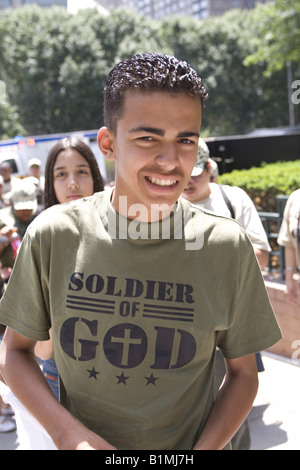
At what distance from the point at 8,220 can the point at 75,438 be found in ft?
10.4

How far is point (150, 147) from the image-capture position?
4.08 ft

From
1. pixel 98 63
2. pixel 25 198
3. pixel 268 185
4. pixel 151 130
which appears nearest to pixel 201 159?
pixel 25 198

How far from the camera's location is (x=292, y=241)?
151 inches

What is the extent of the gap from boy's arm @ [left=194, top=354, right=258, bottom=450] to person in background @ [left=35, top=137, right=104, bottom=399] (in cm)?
173

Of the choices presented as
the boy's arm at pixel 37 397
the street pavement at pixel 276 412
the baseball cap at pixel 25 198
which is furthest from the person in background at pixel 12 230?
the boy's arm at pixel 37 397

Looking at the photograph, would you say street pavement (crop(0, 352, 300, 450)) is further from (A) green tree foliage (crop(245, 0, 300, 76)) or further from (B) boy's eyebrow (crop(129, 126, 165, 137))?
(A) green tree foliage (crop(245, 0, 300, 76))

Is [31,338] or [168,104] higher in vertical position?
[168,104]

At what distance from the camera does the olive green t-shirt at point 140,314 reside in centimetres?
124

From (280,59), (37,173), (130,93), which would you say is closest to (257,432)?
(130,93)

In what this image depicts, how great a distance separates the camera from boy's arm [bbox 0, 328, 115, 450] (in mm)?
1158

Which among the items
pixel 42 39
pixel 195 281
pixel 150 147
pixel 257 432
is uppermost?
pixel 42 39

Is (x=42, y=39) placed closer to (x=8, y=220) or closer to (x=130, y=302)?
(x=8, y=220)

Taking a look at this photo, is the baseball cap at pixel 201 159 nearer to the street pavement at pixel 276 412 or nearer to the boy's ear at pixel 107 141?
the street pavement at pixel 276 412

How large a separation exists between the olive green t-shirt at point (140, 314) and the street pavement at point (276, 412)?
253 centimetres
